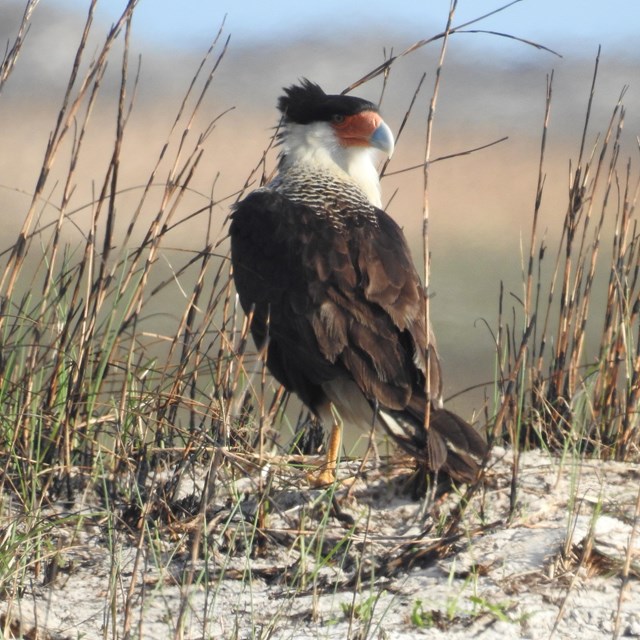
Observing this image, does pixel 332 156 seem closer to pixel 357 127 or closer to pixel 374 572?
pixel 357 127

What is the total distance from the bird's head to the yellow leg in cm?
89

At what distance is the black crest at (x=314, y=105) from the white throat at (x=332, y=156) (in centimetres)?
4

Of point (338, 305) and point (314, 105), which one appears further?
point (314, 105)

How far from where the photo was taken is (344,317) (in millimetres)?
3170

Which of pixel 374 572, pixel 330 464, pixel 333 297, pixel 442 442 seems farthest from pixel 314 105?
pixel 374 572

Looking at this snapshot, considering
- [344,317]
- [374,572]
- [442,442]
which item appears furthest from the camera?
[344,317]

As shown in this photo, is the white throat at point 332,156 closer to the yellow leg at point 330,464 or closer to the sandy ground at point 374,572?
the yellow leg at point 330,464

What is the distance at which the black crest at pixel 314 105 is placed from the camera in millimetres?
3896

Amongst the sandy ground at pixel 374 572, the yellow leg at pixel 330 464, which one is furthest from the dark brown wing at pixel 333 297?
the sandy ground at pixel 374 572

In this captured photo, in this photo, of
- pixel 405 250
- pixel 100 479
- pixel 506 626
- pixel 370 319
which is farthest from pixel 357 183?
pixel 506 626

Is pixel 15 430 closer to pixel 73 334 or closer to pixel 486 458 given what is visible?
pixel 73 334

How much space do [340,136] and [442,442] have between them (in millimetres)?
1424

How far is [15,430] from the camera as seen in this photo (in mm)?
2777

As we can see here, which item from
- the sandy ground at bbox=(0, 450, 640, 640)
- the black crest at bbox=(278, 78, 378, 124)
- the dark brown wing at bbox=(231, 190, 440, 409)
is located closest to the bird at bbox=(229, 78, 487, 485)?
the dark brown wing at bbox=(231, 190, 440, 409)
